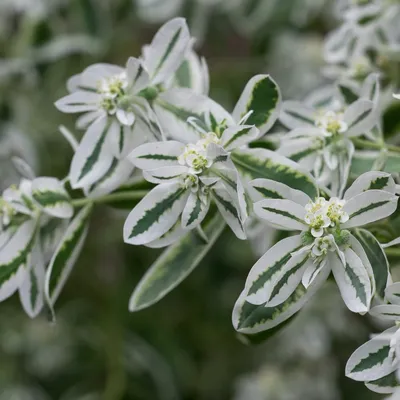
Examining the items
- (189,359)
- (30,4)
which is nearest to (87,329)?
(189,359)

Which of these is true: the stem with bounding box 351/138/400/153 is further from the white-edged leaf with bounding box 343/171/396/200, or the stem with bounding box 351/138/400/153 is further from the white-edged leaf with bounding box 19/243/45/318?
the white-edged leaf with bounding box 19/243/45/318

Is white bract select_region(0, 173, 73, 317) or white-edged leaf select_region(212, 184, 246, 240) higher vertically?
white-edged leaf select_region(212, 184, 246, 240)

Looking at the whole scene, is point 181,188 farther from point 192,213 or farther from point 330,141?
point 330,141

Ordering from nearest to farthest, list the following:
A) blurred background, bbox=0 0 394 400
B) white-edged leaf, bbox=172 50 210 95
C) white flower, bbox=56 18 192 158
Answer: white flower, bbox=56 18 192 158
white-edged leaf, bbox=172 50 210 95
blurred background, bbox=0 0 394 400

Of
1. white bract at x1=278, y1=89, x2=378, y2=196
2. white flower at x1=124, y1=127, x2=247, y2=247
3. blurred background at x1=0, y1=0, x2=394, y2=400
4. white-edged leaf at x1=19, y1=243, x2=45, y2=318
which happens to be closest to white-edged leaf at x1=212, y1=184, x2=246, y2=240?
white flower at x1=124, y1=127, x2=247, y2=247

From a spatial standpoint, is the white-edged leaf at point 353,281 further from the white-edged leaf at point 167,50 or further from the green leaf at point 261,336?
the white-edged leaf at point 167,50

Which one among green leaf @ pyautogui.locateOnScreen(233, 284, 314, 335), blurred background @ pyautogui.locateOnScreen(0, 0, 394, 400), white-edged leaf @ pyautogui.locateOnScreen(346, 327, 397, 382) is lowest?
blurred background @ pyautogui.locateOnScreen(0, 0, 394, 400)

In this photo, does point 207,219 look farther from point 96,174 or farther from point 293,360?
point 293,360
